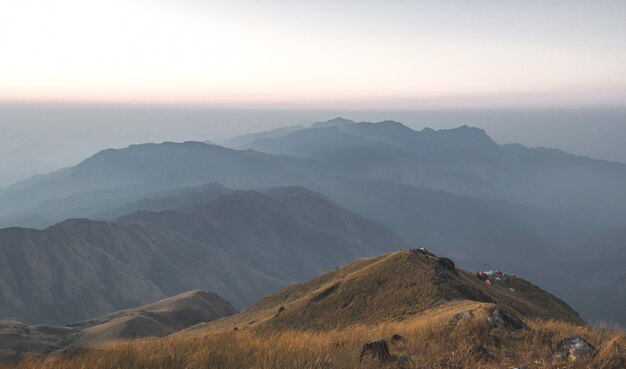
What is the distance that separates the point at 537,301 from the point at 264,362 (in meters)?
45.3

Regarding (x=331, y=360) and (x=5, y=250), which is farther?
(x=5, y=250)

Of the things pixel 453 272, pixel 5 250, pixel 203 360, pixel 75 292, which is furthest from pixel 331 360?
pixel 5 250

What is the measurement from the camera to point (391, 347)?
394 inches

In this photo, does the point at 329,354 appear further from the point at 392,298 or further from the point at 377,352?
the point at 392,298

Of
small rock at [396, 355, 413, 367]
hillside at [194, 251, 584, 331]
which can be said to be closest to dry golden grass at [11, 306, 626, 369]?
small rock at [396, 355, 413, 367]

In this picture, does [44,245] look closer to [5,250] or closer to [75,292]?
[5,250]

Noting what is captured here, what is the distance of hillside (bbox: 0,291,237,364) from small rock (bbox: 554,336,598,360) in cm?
4316

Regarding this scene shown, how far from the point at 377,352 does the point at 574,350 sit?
366 centimetres

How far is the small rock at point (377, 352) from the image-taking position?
818 centimetres

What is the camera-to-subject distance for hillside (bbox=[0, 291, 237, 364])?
61.3m

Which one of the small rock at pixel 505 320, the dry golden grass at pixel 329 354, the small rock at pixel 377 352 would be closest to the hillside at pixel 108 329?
the small rock at pixel 505 320

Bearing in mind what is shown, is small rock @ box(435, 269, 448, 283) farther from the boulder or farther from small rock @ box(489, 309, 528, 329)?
the boulder

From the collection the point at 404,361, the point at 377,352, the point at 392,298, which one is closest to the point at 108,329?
the point at 392,298

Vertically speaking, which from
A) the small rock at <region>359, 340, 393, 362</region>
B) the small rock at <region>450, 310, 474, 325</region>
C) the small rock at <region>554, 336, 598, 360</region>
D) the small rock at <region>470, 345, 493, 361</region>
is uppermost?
the small rock at <region>554, 336, 598, 360</region>
